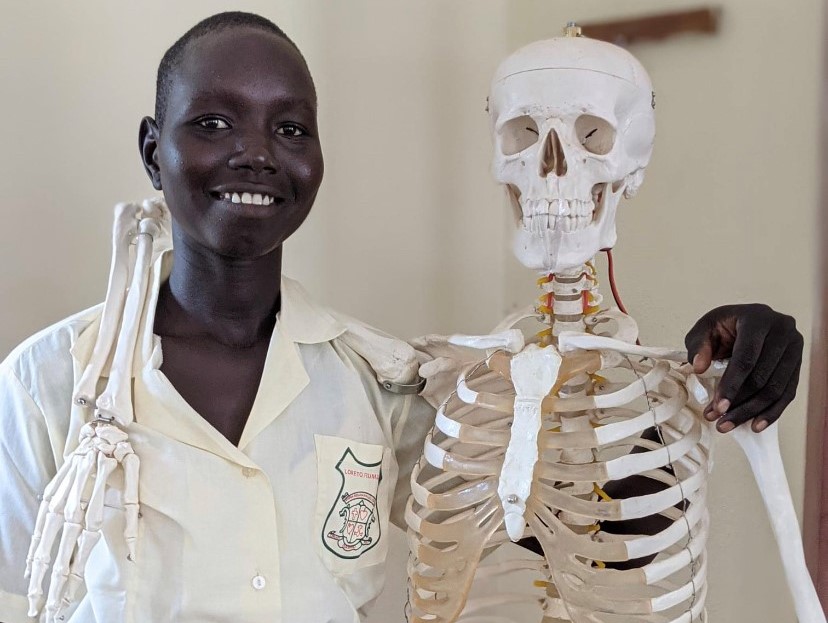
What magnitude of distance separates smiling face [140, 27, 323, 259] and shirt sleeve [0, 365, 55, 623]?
272 mm

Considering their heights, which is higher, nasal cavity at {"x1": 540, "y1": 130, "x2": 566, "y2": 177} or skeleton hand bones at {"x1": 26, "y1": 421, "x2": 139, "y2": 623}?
nasal cavity at {"x1": 540, "y1": 130, "x2": 566, "y2": 177}

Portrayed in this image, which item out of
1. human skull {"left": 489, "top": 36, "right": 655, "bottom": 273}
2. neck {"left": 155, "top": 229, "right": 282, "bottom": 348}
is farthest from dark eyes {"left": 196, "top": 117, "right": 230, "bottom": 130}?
human skull {"left": 489, "top": 36, "right": 655, "bottom": 273}

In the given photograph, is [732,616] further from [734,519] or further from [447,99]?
[447,99]

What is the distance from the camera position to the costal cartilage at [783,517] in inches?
35.9

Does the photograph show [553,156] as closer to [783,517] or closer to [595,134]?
[595,134]

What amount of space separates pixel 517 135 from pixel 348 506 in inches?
19.2

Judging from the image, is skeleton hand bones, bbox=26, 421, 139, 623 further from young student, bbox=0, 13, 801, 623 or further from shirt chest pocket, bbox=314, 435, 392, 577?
shirt chest pocket, bbox=314, 435, 392, 577

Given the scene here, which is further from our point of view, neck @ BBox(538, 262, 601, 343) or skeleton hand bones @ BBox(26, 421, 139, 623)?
Result: neck @ BBox(538, 262, 601, 343)

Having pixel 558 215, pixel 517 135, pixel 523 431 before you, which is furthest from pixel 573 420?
pixel 517 135

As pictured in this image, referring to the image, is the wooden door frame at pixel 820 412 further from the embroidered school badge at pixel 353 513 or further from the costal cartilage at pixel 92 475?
the costal cartilage at pixel 92 475

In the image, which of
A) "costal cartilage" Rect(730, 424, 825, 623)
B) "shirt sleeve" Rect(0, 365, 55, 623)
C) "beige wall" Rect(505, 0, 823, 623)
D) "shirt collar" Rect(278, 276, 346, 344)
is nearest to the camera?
"costal cartilage" Rect(730, 424, 825, 623)

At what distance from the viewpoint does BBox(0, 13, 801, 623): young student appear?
3.23 ft

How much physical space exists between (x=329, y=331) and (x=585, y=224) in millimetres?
350

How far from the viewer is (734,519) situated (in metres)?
1.38
